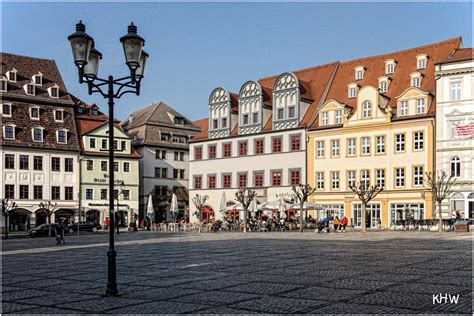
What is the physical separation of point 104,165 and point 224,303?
57.4 meters

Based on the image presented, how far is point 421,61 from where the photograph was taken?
185 ft

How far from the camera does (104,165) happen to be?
67.8m

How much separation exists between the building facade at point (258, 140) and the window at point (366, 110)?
6.18 meters

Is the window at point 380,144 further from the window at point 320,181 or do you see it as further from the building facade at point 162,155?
the building facade at point 162,155

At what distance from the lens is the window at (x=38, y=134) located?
6272 cm

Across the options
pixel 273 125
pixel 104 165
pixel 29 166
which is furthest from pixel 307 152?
pixel 29 166

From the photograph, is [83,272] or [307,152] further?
[307,152]

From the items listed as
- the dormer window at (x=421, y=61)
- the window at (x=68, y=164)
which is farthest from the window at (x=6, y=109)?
the dormer window at (x=421, y=61)

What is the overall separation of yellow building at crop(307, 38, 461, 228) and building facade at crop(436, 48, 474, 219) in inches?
41.6

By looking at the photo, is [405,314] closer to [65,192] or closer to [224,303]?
[224,303]

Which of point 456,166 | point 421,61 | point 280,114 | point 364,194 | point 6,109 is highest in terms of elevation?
point 421,61

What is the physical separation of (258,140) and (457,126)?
20436 millimetres

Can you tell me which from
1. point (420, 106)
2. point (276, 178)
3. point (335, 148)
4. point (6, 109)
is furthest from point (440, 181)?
point (6, 109)

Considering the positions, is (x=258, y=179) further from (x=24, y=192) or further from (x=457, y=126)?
(x=24, y=192)
